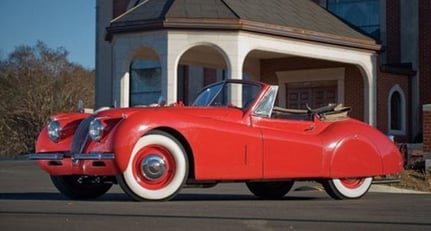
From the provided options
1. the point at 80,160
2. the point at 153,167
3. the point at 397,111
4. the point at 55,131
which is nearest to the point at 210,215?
the point at 153,167

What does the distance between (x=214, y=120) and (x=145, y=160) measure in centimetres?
103

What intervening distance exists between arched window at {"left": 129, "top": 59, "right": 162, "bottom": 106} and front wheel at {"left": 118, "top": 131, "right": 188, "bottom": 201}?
2165 cm

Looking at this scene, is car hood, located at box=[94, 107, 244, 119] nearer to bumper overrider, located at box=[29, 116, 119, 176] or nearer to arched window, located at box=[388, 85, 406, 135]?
bumper overrider, located at box=[29, 116, 119, 176]

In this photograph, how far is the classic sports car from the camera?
9.80 meters

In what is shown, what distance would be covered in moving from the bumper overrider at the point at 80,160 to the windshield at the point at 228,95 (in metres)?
1.84

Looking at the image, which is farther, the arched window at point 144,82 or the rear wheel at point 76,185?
the arched window at point 144,82

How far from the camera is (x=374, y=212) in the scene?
9047 millimetres

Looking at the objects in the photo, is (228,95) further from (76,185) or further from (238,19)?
(238,19)

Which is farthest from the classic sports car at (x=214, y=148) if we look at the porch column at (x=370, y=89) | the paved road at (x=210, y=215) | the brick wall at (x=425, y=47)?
the brick wall at (x=425, y=47)

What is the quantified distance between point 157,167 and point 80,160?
91 centimetres

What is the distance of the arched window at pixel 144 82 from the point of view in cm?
3178

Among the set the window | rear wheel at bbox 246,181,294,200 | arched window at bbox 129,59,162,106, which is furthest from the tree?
rear wheel at bbox 246,181,294,200

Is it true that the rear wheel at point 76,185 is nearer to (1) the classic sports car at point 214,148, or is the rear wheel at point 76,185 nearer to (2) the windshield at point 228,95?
(1) the classic sports car at point 214,148

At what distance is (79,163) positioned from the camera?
9.98m
